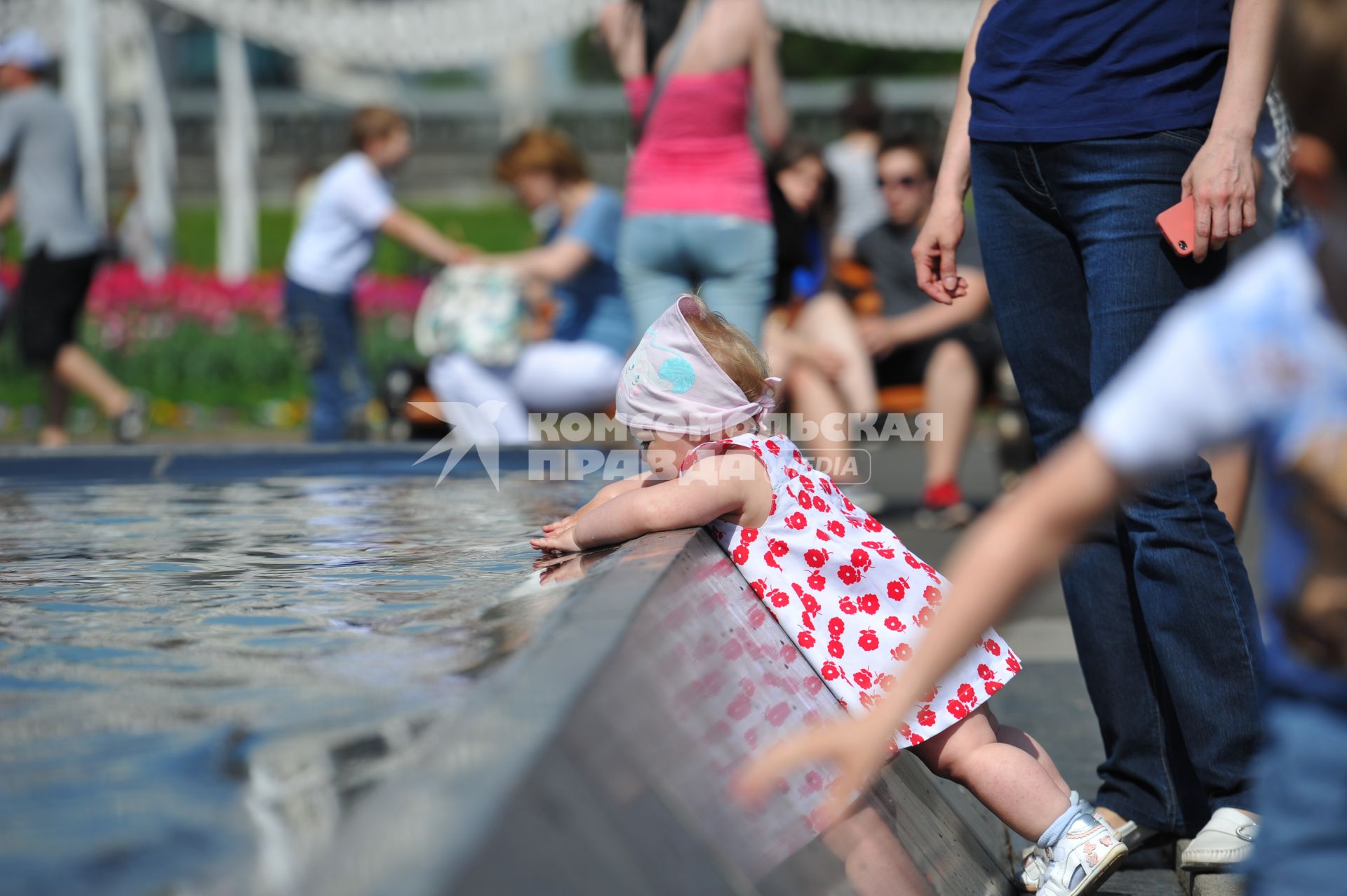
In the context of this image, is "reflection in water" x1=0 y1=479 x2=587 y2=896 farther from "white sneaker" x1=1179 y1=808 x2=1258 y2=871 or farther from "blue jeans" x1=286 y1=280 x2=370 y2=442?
"blue jeans" x1=286 y1=280 x2=370 y2=442

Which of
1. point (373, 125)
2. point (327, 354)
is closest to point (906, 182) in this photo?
point (373, 125)

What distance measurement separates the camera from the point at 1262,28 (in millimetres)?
2420

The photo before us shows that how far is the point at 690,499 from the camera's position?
8.45 feet

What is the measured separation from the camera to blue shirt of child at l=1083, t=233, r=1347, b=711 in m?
1.30

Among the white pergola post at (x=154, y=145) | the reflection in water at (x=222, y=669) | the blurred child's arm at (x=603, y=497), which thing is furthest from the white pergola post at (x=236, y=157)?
the blurred child's arm at (x=603, y=497)

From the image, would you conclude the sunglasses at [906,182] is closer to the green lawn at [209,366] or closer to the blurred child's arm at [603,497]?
the green lawn at [209,366]

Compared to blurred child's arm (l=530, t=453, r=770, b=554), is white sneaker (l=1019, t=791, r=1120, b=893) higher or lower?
lower

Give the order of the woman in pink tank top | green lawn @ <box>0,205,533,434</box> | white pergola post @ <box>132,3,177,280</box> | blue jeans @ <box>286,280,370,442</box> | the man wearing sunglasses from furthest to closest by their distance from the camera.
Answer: white pergola post @ <box>132,3,177,280</box>, green lawn @ <box>0,205,533,434</box>, blue jeans @ <box>286,280,370,442</box>, the man wearing sunglasses, the woman in pink tank top

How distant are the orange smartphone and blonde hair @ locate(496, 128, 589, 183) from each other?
459 cm

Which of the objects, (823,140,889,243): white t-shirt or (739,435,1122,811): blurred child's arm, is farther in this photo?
(823,140,889,243): white t-shirt

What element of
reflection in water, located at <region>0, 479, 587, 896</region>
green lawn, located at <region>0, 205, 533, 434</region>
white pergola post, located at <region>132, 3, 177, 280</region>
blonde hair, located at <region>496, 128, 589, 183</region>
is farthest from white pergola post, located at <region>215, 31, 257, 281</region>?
reflection in water, located at <region>0, 479, 587, 896</region>

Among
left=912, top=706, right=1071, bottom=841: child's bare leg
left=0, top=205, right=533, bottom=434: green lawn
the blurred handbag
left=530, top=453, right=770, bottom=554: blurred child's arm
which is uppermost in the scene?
left=530, top=453, right=770, bottom=554: blurred child's arm

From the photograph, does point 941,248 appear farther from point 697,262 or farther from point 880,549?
point 697,262

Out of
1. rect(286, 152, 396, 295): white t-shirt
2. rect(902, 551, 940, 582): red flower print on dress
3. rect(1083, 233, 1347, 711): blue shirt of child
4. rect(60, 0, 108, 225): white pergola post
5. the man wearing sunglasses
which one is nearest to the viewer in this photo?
rect(1083, 233, 1347, 711): blue shirt of child
